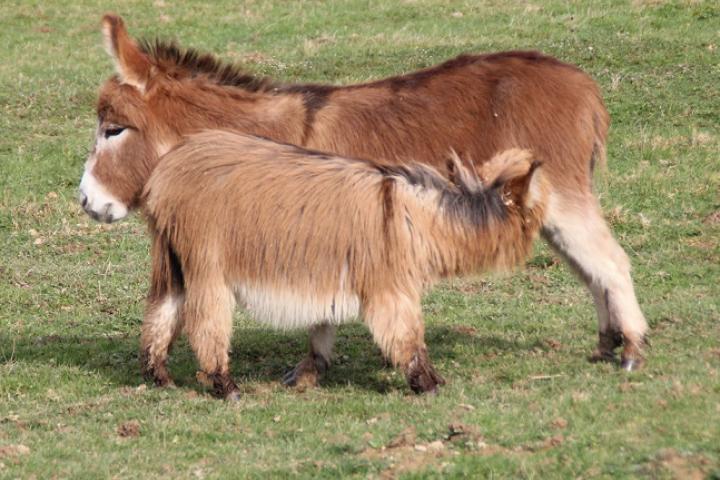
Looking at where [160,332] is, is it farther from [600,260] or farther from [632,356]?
[632,356]

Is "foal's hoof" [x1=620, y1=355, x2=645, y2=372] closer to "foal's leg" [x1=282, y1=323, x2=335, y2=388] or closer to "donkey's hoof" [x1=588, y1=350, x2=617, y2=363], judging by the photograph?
"donkey's hoof" [x1=588, y1=350, x2=617, y2=363]

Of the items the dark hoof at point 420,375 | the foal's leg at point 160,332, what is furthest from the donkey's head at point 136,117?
the dark hoof at point 420,375

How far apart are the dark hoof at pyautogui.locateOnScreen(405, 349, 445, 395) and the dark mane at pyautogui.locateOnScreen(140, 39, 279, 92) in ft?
7.68

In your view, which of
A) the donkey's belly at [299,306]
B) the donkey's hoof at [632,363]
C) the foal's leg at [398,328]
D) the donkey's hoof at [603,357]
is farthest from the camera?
the donkey's hoof at [603,357]

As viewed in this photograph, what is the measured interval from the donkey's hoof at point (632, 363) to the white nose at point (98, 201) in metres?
3.58

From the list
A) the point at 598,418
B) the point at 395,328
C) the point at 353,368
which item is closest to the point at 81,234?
the point at 353,368

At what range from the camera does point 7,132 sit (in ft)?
52.6

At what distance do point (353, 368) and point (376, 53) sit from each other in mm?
10115

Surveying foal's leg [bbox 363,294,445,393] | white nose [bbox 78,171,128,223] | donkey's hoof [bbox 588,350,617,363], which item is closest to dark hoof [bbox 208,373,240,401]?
foal's leg [bbox 363,294,445,393]

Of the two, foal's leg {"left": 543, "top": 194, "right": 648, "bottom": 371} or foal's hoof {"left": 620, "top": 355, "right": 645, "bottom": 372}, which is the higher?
foal's leg {"left": 543, "top": 194, "right": 648, "bottom": 371}

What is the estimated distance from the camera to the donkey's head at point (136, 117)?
28.8ft

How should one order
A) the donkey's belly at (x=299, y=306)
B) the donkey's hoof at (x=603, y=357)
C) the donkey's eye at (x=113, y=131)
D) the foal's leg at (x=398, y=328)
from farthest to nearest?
the donkey's eye at (x=113, y=131) < the donkey's hoof at (x=603, y=357) < the donkey's belly at (x=299, y=306) < the foal's leg at (x=398, y=328)

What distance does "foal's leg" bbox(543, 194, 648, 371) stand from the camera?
8453mm

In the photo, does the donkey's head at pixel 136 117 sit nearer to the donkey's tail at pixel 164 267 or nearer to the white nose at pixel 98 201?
the white nose at pixel 98 201
